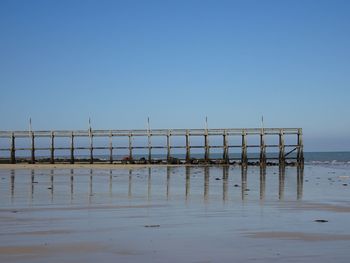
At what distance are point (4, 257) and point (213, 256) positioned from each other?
8.89 ft

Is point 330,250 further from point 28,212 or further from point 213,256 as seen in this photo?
point 28,212

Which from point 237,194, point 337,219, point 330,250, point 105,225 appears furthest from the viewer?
point 237,194

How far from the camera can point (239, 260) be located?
7.03 m

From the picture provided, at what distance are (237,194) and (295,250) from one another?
9705mm

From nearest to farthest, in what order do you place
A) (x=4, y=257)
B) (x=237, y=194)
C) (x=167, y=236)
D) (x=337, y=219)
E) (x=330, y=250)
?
(x=4, y=257) → (x=330, y=250) → (x=167, y=236) → (x=337, y=219) → (x=237, y=194)

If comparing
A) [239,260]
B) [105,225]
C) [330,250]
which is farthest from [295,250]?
[105,225]

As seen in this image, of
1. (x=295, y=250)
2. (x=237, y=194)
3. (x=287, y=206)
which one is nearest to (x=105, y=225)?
(x=295, y=250)

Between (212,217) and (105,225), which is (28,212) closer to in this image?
(105,225)

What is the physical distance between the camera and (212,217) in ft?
37.1

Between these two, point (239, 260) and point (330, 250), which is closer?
point (239, 260)

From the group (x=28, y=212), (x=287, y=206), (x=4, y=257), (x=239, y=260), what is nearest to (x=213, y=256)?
(x=239, y=260)

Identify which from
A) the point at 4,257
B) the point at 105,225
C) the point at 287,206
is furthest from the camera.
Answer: the point at 287,206

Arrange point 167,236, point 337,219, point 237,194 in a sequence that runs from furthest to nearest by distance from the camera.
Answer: point 237,194 → point 337,219 → point 167,236

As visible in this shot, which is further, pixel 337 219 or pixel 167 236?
pixel 337 219
